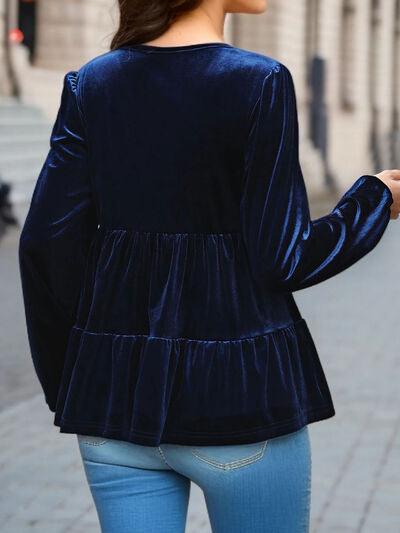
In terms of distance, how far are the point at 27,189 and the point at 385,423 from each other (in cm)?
1223

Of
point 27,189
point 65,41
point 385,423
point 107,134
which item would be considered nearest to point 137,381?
point 107,134

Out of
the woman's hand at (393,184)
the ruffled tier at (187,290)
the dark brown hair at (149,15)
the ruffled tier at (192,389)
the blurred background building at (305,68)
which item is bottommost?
the blurred background building at (305,68)

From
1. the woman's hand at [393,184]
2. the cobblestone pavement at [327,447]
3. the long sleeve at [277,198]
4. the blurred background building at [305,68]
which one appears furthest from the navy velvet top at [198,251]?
the blurred background building at [305,68]

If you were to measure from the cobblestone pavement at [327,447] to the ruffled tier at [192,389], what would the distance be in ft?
9.04

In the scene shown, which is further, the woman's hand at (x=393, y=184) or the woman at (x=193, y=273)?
the woman's hand at (x=393, y=184)

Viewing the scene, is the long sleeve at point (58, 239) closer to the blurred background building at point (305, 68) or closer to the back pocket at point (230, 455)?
the back pocket at point (230, 455)

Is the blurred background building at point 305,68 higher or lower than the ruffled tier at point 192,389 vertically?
lower

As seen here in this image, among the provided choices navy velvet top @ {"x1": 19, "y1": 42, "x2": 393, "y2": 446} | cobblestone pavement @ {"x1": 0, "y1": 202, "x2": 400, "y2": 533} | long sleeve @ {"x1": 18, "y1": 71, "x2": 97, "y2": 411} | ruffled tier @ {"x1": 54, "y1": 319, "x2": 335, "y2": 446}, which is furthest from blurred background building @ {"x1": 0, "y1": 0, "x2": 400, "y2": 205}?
ruffled tier @ {"x1": 54, "y1": 319, "x2": 335, "y2": 446}

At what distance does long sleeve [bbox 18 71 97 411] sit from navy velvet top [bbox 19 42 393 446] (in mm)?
34

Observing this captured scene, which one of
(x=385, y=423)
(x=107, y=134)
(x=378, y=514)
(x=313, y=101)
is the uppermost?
(x=107, y=134)

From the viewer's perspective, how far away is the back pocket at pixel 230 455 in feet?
7.66

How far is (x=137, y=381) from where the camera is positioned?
237 cm

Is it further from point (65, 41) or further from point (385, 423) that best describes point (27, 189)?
point (385, 423)

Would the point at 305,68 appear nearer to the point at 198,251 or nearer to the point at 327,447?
the point at 327,447
